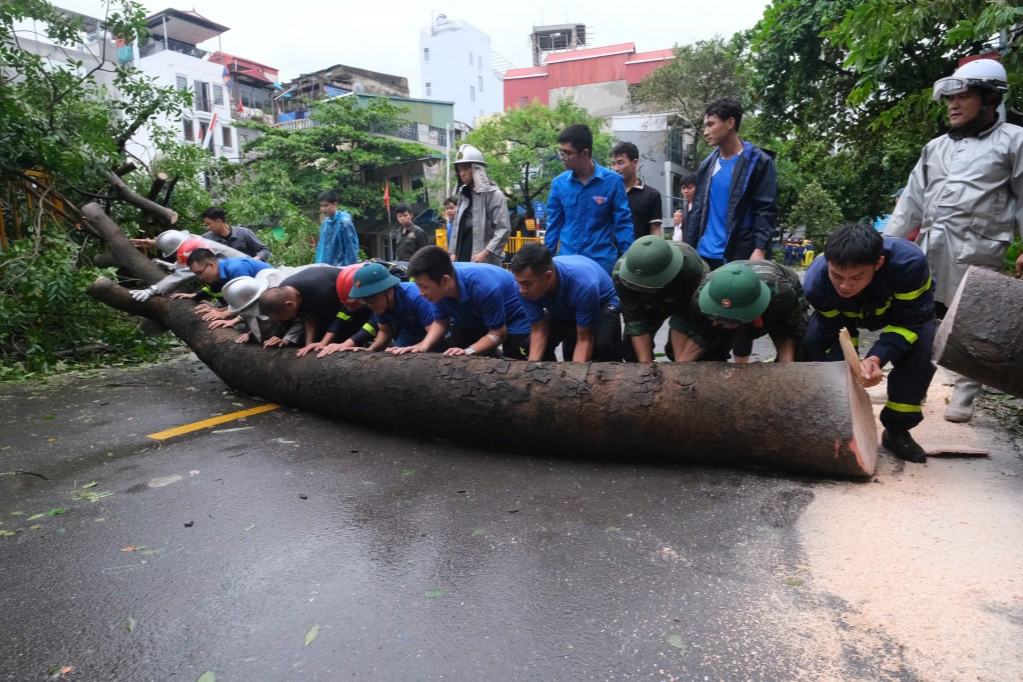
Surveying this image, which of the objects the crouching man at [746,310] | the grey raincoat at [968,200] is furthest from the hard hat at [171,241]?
the grey raincoat at [968,200]

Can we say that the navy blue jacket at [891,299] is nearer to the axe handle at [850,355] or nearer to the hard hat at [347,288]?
the axe handle at [850,355]

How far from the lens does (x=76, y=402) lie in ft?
17.8

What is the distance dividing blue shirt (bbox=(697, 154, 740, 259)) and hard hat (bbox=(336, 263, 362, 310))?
2.33m

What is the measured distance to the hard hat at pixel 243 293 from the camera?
5359 mm

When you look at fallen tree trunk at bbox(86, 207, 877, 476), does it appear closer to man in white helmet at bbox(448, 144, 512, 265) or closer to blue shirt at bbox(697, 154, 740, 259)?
blue shirt at bbox(697, 154, 740, 259)

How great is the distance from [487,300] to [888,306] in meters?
2.19

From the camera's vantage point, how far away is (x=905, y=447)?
330 cm

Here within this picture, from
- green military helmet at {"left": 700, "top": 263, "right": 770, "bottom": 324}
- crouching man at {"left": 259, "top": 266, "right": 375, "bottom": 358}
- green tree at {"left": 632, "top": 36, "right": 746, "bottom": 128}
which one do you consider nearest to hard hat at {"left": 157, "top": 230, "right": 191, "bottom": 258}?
crouching man at {"left": 259, "top": 266, "right": 375, "bottom": 358}

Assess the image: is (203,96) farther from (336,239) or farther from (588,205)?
(588,205)

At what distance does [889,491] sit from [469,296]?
2.52m

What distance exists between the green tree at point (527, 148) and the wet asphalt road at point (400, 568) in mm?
27760

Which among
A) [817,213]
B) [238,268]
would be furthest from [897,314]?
[817,213]

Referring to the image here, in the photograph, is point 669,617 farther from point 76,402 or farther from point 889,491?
point 76,402

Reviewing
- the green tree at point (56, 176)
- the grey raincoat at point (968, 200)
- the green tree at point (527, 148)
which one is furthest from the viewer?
the green tree at point (527, 148)
